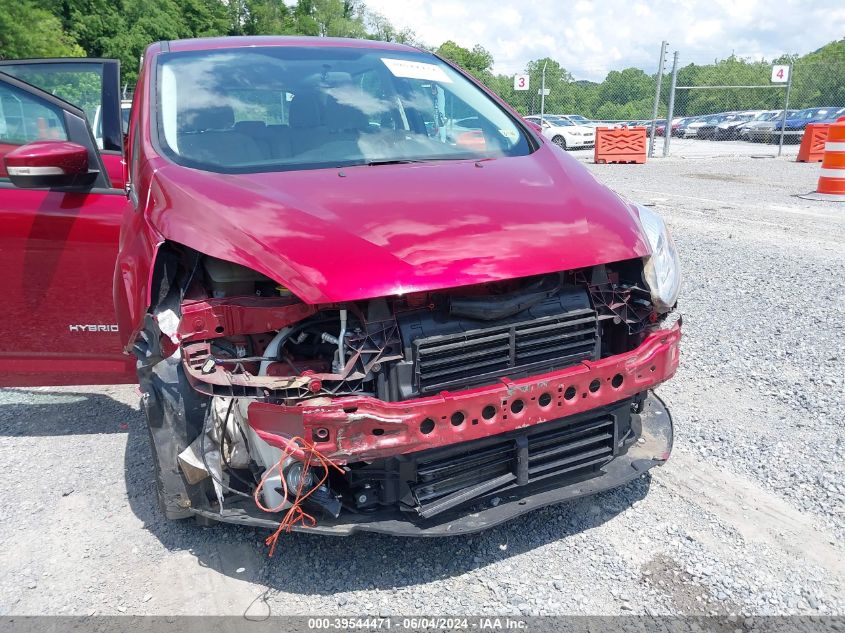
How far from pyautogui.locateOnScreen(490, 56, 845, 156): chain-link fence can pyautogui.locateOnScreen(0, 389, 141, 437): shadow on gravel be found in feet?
66.1

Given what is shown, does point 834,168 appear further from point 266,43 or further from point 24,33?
point 24,33

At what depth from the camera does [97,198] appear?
133 inches

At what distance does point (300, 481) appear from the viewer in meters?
2.32

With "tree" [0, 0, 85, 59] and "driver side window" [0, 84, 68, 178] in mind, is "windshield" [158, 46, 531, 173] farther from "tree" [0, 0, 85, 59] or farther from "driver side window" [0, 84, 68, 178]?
"tree" [0, 0, 85, 59]

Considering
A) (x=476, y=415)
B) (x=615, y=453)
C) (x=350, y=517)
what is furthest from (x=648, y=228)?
(x=350, y=517)

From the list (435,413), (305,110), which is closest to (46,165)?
(305,110)

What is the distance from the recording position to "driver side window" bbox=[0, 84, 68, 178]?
3538mm

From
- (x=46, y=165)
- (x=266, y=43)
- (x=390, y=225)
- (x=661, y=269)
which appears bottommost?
(x=661, y=269)

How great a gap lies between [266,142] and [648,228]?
67.0 inches

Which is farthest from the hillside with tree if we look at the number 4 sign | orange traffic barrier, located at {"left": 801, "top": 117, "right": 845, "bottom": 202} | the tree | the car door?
the car door

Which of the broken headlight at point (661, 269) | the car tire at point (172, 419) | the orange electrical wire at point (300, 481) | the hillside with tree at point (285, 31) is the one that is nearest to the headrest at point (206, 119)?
the car tire at point (172, 419)

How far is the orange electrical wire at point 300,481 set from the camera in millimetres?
2176

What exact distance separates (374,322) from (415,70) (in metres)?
2.07

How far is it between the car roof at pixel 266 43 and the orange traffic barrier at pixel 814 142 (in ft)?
54.2
